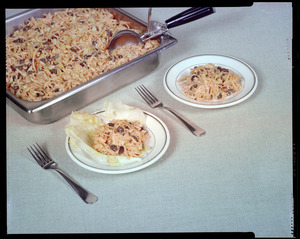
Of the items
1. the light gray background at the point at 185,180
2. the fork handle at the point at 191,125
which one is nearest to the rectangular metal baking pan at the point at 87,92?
the light gray background at the point at 185,180

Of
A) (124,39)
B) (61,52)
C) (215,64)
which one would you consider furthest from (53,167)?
(215,64)

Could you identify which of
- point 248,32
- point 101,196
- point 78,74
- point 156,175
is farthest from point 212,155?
point 248,32

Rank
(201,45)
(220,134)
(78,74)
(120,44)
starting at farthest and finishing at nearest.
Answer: (201,45) → (120,44) → (78,74) → (220,134)

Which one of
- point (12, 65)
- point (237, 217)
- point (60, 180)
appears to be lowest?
point (237, 217)

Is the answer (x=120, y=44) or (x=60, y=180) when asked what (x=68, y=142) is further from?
(x=120, y=44)

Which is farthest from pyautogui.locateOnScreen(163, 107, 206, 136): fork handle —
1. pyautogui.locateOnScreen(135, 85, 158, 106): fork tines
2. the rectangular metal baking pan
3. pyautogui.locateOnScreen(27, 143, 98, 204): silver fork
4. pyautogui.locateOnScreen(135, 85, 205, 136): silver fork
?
pyautogui.locateOnScreen(27, 143, 98, 204): silver fork
